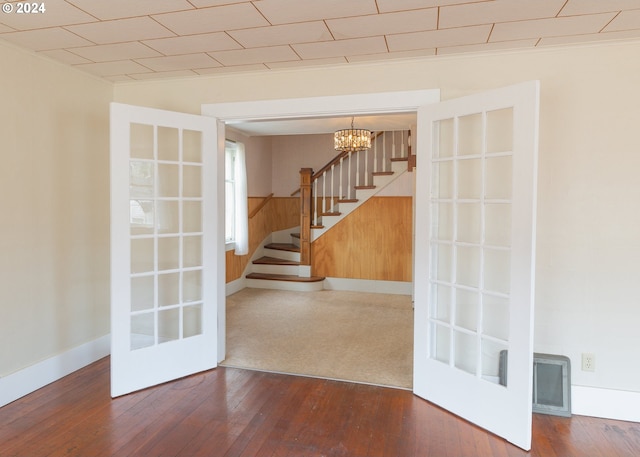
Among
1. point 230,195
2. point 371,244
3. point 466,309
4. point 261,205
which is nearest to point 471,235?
point 466,309

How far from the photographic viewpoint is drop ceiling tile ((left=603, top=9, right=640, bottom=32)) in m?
2.15

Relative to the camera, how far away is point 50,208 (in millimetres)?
3043

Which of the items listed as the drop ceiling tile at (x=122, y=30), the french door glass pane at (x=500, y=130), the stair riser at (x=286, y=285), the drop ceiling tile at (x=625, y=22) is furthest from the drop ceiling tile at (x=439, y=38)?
the stair riser at (x=286, y=285)

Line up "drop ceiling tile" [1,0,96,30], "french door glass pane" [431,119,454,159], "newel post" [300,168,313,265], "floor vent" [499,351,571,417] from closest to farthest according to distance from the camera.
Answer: "drop ceiling tile" [1,0,96,30]
"floor vent" [499,351,571,417]
"french door glass pane" [431,119,454,159]
"newel post" [300,168,313,265]

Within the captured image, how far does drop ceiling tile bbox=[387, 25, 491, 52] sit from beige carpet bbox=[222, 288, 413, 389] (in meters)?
2.47

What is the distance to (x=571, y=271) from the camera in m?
2.64

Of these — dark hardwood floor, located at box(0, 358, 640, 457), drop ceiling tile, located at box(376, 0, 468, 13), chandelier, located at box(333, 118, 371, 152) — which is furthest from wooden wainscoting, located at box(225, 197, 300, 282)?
drop ceiling tile, located at box(376, 0, 468, 13)

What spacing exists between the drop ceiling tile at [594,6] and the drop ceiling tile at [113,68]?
114 inches

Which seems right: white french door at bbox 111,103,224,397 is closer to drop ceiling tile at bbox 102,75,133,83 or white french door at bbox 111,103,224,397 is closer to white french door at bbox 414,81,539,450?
drop ceiling tile at bbox 102,75,133,83

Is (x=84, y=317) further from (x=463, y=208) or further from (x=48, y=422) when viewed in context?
(x=463, y=208)

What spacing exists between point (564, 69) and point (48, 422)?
4.05 meters

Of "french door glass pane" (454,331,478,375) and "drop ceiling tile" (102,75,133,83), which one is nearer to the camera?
"french door glass pane" (454,331,478,375)

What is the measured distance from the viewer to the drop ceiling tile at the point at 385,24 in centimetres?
219

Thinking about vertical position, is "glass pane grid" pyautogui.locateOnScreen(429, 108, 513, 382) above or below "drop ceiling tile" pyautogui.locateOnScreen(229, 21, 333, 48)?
below
